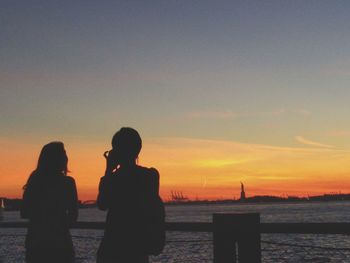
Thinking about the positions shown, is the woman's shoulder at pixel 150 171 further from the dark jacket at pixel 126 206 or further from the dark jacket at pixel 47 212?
the dark jacket at pixel 47 212

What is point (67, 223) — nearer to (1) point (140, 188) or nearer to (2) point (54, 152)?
(2) point (54, 152)

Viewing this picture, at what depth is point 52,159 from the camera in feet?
14.5

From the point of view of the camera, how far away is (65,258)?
446 centimetres

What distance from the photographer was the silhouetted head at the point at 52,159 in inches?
173

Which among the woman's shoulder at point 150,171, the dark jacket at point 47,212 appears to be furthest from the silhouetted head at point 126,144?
the dark jacket at point 47,212

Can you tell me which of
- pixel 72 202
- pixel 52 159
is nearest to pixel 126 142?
pixel 52 159

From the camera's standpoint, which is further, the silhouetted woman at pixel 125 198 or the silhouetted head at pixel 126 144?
the silhouetted head at pixel 126 144

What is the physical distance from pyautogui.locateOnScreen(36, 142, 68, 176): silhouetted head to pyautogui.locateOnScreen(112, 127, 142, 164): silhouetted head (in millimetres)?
1007

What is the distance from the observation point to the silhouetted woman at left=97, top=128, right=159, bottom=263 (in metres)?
3.46

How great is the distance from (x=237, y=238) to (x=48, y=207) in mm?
1693

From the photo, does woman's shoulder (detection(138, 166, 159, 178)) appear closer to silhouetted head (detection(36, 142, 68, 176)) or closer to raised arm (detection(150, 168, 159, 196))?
raised arm (detection(150, 168, 159, 196))

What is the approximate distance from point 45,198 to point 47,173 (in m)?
0.22

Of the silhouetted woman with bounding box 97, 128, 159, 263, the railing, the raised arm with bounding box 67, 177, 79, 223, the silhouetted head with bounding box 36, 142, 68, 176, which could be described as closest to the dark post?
the railing

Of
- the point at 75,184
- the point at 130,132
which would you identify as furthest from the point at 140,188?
the point at 75,184
